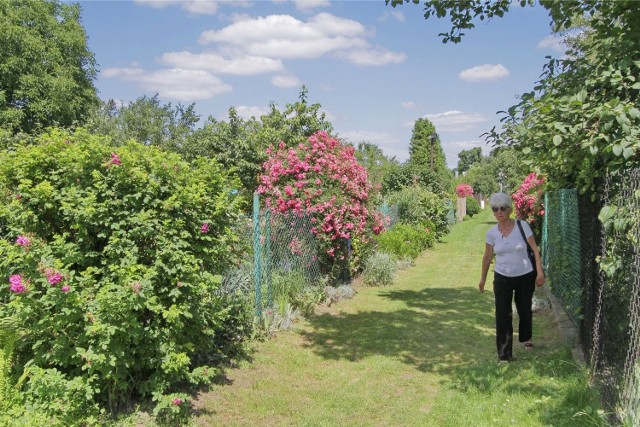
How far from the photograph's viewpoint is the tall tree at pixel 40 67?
2445 centimetres

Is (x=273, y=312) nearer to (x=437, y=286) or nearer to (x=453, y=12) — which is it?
(x=453, y=12)

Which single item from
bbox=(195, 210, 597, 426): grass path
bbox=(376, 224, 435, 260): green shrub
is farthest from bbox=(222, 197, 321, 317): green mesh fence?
bbox=(376, 224, 435, 260): green shrub

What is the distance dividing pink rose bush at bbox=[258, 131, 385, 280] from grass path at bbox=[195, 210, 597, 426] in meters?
1.63

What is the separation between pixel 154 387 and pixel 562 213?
6.48 m

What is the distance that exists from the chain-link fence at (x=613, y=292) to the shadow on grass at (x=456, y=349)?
348 millimetres

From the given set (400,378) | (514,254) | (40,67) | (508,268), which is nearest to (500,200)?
(514,254)

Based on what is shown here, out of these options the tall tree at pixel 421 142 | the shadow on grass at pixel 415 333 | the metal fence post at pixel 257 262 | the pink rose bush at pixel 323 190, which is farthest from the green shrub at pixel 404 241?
the tall tree at pixel 421 142

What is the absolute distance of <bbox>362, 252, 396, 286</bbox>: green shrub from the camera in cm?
1118

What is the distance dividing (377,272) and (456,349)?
5050mm

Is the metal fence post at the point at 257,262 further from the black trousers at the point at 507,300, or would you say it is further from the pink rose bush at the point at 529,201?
the pink rose bush at the point at 529,201

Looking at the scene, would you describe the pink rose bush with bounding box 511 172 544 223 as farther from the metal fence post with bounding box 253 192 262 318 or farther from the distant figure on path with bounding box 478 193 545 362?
the metal fence post with bounding box 253 192 262 318

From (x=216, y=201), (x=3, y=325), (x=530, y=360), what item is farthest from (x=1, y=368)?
(x=530, y=360)

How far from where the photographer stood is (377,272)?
36.9 ft

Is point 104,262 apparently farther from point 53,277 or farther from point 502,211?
Result: point 502,211
